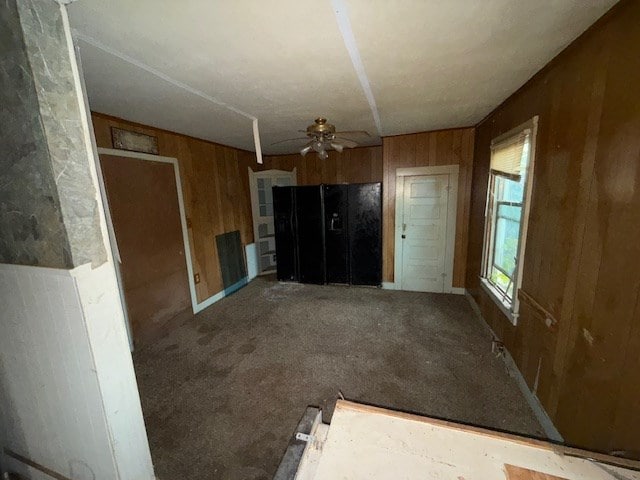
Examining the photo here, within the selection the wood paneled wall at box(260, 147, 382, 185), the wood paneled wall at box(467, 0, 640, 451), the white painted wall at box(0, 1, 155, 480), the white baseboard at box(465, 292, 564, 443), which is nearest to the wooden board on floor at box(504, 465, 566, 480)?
the wood paneled wall at box(467, 0, 640, 451)

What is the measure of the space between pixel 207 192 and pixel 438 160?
3.27 meters

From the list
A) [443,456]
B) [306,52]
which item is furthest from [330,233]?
[443,456]

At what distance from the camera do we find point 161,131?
9.43 ft

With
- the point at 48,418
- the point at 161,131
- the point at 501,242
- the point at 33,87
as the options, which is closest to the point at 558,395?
the point at 501,242

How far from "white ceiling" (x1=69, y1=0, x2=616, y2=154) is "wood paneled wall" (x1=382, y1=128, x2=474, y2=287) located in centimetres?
92

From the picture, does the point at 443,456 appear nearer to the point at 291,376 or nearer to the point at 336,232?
the point at 291,376

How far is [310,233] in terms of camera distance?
4074mm

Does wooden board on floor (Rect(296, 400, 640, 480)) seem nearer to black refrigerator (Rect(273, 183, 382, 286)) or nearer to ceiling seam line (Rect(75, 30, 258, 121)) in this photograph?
ceiling seam line (Rect(75, 30, 258, 121))

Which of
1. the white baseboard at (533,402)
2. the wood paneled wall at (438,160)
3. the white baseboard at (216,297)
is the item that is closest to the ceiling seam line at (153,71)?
the wood paneled wall at (438,160)

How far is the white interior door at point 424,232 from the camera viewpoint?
3449 millimetres

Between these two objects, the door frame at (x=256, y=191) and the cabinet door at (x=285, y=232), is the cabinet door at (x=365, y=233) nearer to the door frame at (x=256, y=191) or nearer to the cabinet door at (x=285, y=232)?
the cabinet door at (x=285, y=232)

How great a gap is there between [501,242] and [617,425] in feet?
5.53

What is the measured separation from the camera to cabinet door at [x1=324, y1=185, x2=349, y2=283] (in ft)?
12.6

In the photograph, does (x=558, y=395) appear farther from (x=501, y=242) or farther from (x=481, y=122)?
(x=481, y=122)
